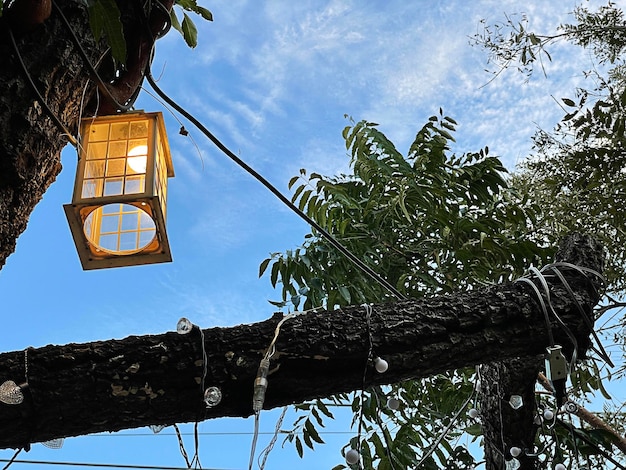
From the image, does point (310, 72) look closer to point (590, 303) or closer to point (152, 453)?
point (152, 453)

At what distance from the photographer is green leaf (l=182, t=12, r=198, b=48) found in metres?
1.32

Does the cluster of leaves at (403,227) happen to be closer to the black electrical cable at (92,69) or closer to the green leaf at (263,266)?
the green leaf at (263,266)

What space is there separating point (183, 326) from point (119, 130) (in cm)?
46

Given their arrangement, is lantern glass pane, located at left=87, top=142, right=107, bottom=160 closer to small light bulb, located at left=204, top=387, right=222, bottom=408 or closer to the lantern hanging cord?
the lantern hanging cord

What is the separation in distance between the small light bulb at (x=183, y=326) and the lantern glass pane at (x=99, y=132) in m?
0.44

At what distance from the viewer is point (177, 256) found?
3367 millimetres

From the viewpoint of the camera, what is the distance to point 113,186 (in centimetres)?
109

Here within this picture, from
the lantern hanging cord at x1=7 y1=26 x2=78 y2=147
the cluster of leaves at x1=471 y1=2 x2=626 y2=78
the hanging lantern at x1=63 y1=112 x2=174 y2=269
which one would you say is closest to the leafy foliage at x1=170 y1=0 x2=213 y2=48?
the hanging lantern at x1=63 y1=112 x2=174 y2=269

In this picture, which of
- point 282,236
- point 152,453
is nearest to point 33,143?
point 152,453

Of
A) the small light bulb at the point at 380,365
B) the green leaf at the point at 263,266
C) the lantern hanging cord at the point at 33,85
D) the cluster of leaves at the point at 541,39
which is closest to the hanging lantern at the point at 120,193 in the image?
the lantern hanging cord at the point at 33,85

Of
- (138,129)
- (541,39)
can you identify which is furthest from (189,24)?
(541,39)

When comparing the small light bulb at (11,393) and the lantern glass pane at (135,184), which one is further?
the lantern glass pane at (135,184)

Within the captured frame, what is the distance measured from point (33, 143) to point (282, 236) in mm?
2388

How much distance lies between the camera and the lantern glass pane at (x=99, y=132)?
1157 mm
